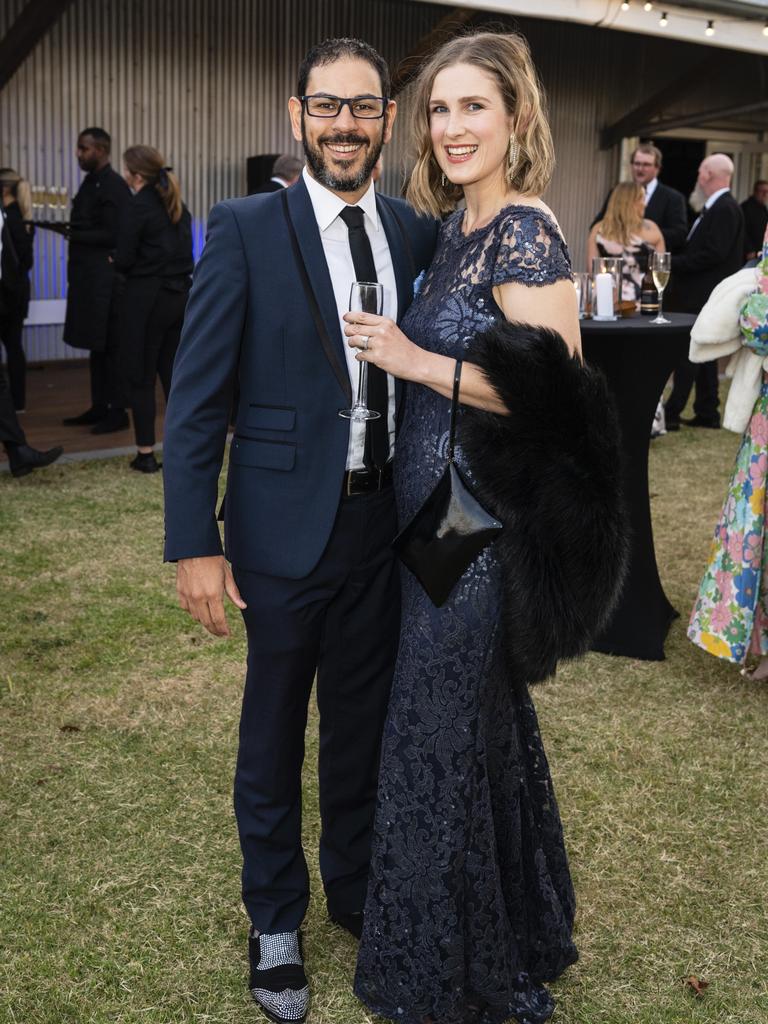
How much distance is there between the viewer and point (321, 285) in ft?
6.81

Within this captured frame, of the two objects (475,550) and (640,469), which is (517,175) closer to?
(475,550)

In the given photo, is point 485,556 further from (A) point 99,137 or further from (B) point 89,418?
(B) point 89,418

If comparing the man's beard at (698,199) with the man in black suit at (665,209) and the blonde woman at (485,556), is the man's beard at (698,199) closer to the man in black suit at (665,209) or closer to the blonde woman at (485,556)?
the man in black suit at (665,209)

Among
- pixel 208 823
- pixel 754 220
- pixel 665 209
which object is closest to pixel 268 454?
pixel 208 823

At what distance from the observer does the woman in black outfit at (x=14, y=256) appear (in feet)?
24.5

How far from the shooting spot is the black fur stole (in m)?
1.89

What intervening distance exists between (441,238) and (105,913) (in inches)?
67.2

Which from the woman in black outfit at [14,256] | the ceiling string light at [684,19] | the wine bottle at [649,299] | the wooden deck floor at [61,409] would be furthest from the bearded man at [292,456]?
the ceiling string light at [684,19]

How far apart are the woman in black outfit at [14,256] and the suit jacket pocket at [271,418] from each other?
5.91 meters

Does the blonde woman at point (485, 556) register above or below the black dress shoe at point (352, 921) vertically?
above

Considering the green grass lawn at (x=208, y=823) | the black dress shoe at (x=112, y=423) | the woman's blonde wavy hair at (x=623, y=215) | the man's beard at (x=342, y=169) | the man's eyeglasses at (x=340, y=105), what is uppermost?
the woman's blonde wavy hair at (x=623, y=215)

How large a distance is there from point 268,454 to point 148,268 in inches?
192

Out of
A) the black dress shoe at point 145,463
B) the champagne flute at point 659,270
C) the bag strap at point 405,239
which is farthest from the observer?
the black dress shoe at point 145,463

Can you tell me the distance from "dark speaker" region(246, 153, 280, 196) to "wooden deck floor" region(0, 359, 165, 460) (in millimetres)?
2759
